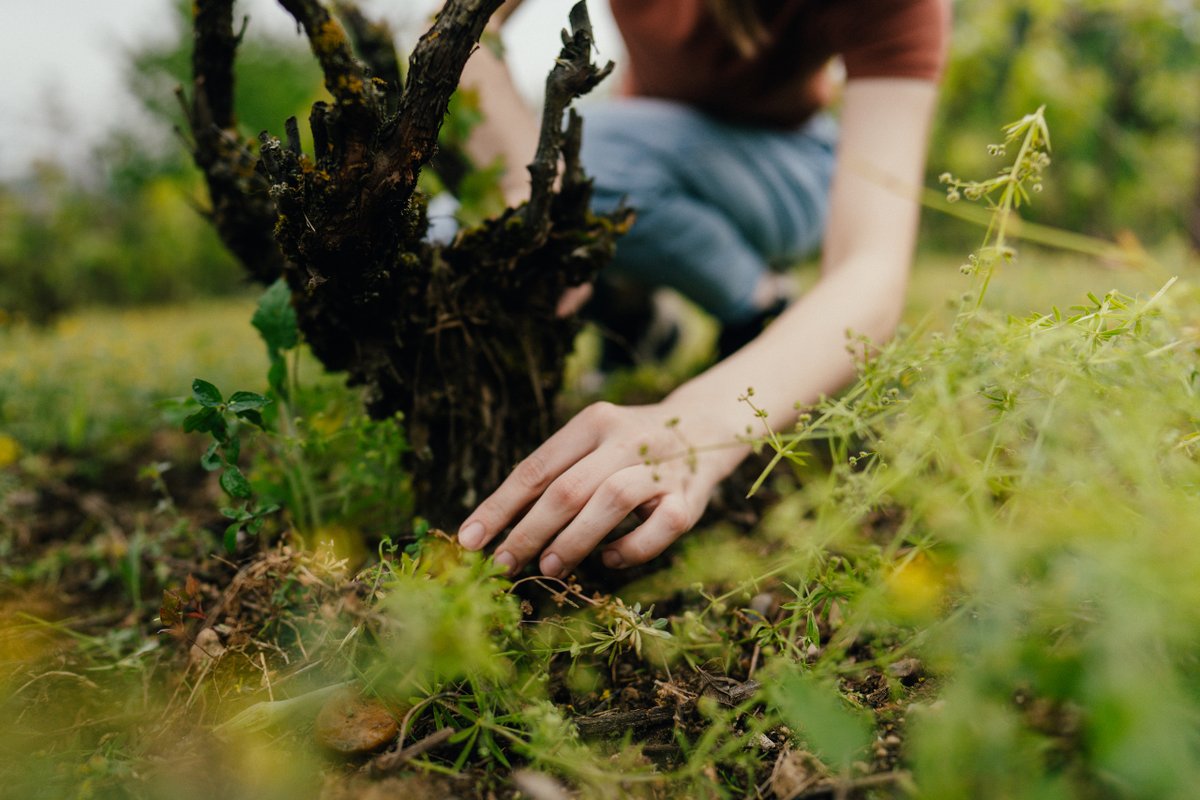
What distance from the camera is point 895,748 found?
81 centimetres

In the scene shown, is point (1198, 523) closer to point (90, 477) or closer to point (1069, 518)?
point (1069, 518)

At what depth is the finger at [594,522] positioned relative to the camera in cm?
104

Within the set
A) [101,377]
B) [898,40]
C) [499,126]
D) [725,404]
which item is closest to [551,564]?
[725,404]

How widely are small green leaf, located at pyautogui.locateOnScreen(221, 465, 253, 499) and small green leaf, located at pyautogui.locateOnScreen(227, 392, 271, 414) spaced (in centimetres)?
9

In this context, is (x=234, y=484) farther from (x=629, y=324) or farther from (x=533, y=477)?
(x=629, y=324)

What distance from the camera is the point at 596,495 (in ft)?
Result: 3.42

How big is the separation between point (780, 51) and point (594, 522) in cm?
191

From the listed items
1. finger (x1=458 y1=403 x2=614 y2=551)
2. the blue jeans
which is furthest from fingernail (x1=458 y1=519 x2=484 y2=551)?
the blue jeans

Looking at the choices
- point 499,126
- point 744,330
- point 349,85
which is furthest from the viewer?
point 744,330

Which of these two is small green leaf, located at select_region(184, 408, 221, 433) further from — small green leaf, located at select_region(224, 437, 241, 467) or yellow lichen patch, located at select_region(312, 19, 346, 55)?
yellow lichen patch, located at select_region(312, 19, 346, 55)

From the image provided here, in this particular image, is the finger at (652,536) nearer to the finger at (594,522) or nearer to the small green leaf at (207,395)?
the finger at (594,522)

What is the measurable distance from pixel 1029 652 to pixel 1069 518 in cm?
13

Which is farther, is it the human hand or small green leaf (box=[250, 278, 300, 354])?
small green leaf (box=[250, 278, 300, 354])

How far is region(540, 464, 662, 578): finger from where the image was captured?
1035mm
